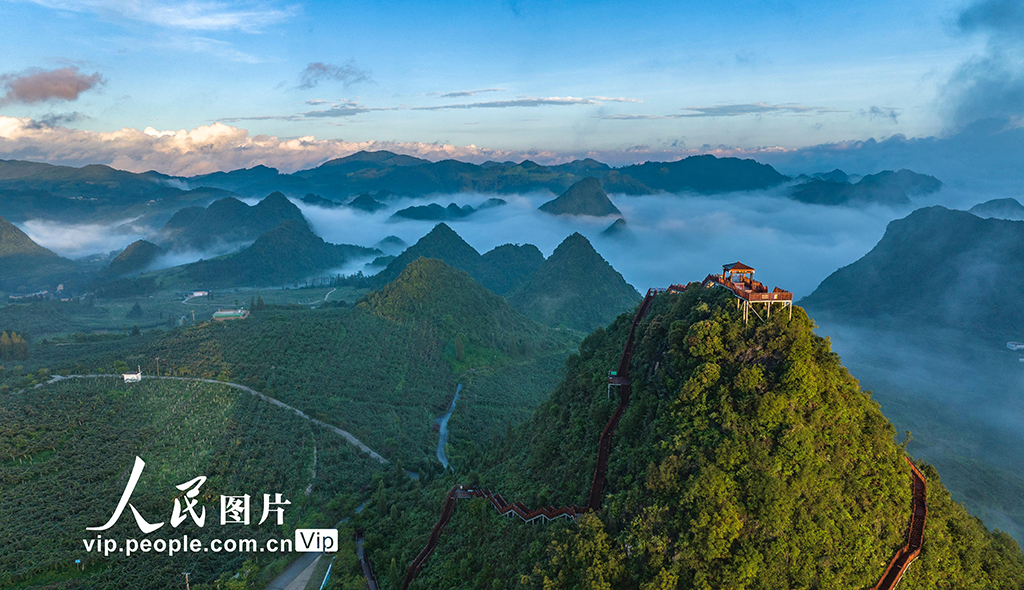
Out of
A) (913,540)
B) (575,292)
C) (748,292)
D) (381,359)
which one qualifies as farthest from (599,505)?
(575,292)

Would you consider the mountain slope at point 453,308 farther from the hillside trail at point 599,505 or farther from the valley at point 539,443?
the hillside trail at point 599,505

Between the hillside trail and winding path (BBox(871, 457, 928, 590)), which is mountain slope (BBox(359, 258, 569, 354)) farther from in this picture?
winding path (BBox(871, 457, 928, 590))

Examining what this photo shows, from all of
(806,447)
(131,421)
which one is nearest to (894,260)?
(806,447)

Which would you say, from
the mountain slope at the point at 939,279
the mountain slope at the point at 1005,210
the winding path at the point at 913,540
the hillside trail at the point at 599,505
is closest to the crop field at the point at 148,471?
the hillside trail at the point at 599,505

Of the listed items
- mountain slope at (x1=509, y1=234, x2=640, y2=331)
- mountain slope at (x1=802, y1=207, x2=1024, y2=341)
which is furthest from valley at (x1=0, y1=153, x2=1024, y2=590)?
mountain slope at (x1=509, y1=234, x2=640, y2=331)

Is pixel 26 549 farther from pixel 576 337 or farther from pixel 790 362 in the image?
pixel 576 337

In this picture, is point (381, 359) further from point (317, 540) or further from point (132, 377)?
point (317, 540)
